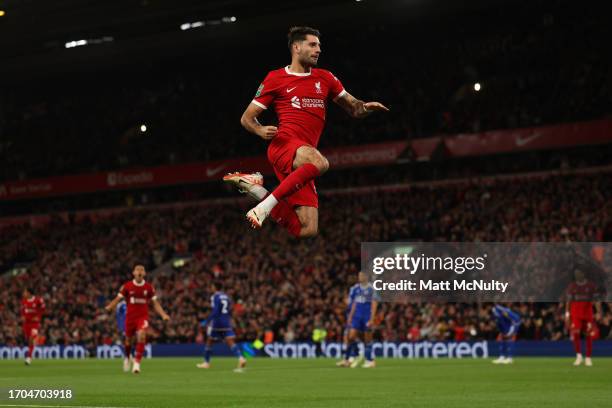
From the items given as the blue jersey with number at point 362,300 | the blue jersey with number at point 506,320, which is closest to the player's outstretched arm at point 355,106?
the blue jersey with number at point 362,300

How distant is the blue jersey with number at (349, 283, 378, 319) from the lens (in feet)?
84.9

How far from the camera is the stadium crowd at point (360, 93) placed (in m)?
39.3

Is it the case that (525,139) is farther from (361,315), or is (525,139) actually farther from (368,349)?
(368,349)

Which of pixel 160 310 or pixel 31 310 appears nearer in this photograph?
pixel 160 310

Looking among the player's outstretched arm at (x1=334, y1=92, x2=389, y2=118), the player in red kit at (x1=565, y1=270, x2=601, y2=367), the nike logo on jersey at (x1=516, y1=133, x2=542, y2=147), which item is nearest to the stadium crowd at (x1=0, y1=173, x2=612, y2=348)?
the nike logo on jersey at (x1=516, y1=133, x2=542, y2=147)

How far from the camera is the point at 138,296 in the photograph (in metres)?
24.0

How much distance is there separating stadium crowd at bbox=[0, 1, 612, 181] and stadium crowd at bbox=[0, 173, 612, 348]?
2.83m

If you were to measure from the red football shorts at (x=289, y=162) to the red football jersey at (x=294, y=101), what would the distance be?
85 mm

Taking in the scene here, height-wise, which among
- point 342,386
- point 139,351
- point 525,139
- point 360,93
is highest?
point 360,93

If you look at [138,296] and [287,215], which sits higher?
[287,215]

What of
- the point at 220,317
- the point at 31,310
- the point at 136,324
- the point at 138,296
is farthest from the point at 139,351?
the point at 31,310

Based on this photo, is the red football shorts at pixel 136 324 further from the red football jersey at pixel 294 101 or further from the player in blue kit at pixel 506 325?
the red football jersey at pixel 294 101

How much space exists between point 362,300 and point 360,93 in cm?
1986

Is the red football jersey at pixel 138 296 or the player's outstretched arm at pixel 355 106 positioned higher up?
the player's outstretched arm at pixel 355 106
